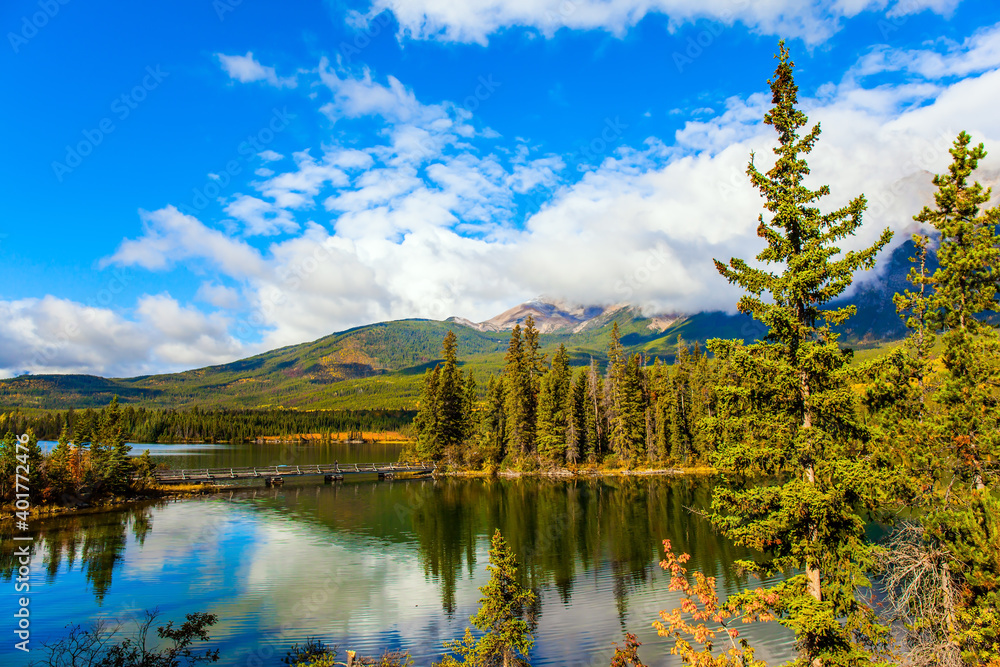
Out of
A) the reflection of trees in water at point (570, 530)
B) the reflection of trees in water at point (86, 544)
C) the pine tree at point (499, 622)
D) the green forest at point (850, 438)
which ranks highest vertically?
the green forest at point (850, 438)

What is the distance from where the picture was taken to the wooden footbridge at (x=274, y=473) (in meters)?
63.3

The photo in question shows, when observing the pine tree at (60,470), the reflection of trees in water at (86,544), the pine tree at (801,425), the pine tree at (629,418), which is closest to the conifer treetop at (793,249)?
the pine tree at (801,425)

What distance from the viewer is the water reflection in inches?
858

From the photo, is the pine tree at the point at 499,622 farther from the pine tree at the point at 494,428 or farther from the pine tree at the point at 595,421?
the pine tree at the point at 595,421

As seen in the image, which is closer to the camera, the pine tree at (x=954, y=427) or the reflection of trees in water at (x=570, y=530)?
the pine tree at (x=954, y=427)

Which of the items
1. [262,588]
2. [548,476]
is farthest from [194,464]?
[262,588]

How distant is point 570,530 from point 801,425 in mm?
29555

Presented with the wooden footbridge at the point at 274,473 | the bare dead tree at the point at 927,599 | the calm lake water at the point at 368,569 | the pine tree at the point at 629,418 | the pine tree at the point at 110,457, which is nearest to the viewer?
the bare dead tree at the point at 927,599

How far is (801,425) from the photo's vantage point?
13.7 m

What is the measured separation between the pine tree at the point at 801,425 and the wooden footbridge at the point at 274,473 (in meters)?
64.4

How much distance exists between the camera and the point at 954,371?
16.3 metres

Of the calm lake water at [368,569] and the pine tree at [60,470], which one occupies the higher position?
the pine tree at [60,470]

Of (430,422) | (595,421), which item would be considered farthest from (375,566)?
(595,421)

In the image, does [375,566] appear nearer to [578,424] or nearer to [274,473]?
[274,473]
